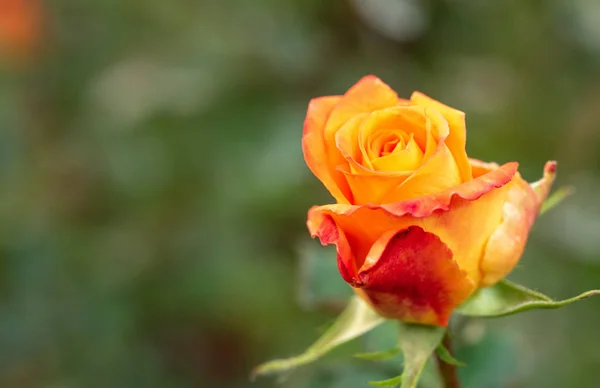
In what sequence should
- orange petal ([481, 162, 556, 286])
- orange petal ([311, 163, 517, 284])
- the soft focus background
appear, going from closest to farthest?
orange petal ([311, 163, 517, 284]) → orange petal ([481, 162, 556, 286]) → the soft focus background

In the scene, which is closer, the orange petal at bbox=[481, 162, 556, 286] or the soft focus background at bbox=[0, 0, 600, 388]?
the orange petal at bbox=[481, 162, 556, 286]

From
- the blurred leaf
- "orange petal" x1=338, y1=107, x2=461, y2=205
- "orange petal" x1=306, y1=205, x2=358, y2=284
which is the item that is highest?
"orange petal" x1=338, y1=107, x2=461, y2=205

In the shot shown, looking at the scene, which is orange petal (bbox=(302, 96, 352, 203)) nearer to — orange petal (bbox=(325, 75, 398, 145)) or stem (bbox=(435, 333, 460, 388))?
orange petal (bbox=(325, 75, 398, 145))

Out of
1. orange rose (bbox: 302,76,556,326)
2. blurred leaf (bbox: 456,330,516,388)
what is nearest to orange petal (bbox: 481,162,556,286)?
orange rose (bbox: 302,76,556,326)

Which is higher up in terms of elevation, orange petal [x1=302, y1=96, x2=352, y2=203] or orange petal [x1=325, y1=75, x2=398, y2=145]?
orange petal [x1=325, y1=75, x2=398, y2=145]

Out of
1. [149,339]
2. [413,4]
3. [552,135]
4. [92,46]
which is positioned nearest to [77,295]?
[149,339]

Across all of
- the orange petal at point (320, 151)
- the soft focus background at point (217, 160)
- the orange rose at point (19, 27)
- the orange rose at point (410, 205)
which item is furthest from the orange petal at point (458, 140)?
the orange rose at point (19, 27)

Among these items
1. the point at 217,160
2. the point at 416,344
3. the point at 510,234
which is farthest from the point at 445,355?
the point at 217,160

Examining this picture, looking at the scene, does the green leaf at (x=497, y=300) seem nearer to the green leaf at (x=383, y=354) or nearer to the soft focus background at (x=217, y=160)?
the green leaf at (x=383, y=354)
